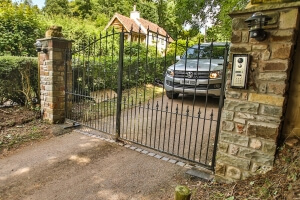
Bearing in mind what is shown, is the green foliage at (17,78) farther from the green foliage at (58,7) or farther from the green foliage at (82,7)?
the green foliage at (58,7)

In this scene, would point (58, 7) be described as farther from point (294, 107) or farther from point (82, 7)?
point (294, 107)

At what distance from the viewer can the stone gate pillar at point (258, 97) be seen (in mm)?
2172

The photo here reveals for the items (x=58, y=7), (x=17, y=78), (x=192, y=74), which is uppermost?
(x=58, y=7)

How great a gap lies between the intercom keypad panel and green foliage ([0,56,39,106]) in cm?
478

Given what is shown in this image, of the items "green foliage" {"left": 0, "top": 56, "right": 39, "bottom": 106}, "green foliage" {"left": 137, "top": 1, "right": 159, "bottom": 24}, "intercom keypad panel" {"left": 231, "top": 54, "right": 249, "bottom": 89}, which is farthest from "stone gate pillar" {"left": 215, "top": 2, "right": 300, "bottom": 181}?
"green foliage" {"left": 137, "top": 1, "right": 159, "bottom": 24}

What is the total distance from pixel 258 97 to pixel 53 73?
4127mm

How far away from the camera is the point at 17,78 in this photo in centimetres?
508

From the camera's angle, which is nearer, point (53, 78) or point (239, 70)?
point (239, 70)

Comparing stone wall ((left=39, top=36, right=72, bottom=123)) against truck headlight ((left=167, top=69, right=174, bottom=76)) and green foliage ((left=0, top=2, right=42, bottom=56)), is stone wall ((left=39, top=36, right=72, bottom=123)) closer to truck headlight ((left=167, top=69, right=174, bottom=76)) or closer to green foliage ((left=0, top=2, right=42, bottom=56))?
truck headlight ((left=167, top=69, right=174, bottom=76))

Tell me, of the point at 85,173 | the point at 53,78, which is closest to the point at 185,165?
the point at 85,173

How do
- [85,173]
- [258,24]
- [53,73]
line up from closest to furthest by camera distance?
[258,24] → [85,173] → [53,73]

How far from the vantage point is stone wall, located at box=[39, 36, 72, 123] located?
15.0 feet

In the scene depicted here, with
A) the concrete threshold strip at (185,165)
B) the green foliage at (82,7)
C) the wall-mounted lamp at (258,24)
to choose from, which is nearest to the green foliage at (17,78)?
the concrete threshold strip at (185,165)

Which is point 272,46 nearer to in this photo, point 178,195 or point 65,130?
point 178,195
